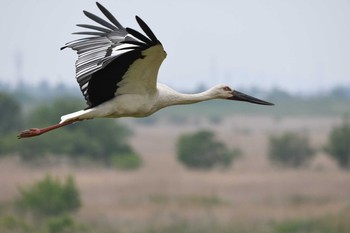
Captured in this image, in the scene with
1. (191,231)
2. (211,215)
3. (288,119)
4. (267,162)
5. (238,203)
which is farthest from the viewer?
(288,119)

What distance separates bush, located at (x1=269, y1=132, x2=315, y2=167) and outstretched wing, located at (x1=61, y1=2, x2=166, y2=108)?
87.0 feet

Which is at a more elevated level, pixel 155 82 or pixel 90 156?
pixel 155 82

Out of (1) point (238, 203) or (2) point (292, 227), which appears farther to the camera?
(1) point (238, 203)

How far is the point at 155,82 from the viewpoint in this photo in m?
9.60

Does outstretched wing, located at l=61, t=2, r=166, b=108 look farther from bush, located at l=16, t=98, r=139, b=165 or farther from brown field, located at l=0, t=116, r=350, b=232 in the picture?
bush, located at l=16, t=98, r=139, b=165

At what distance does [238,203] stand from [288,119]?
50.4 meters

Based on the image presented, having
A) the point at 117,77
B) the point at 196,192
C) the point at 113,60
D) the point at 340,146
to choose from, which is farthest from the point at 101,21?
the point at 340,146

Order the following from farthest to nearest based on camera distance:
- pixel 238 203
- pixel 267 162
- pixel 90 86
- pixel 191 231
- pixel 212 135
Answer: pixel 212 135 < pixel 267 162 < pixel 238 203 < pixel 191 231 < pixel 90 86

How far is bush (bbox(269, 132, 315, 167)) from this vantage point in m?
37.9

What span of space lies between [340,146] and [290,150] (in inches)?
82.3

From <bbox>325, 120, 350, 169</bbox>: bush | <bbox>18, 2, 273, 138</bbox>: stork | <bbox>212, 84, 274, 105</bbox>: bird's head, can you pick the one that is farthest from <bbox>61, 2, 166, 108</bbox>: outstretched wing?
<bbox>325, 120, 350, 169</bbox>: bush

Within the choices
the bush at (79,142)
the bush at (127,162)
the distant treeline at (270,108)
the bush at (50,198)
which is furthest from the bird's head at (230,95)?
the distant treeline at (270,108)

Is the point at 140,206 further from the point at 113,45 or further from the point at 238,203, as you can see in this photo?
the point at 113,45

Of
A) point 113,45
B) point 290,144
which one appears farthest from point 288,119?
point 113,45
